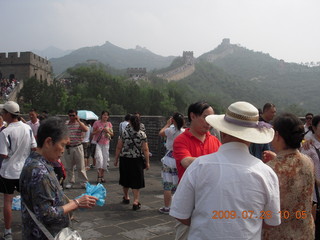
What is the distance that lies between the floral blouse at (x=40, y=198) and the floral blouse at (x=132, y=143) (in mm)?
3854

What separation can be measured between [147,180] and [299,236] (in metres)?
6.23

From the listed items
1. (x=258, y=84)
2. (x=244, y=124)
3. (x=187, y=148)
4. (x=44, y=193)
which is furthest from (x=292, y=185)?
(x=258, y=84)

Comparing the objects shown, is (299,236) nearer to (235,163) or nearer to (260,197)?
(260,197)

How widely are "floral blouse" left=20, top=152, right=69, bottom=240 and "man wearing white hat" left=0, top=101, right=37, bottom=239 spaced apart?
7.21 ft

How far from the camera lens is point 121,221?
5359 millimetres

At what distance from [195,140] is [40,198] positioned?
5.41 feet

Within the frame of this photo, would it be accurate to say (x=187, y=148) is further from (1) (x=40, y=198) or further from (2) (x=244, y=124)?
(1) (x=40, y=198)

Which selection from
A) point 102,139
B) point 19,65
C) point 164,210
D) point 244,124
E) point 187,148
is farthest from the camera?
point 19,65

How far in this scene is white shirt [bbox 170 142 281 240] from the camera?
199 centimetres

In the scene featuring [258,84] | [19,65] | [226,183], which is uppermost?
[258,84]

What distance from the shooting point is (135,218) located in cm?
553

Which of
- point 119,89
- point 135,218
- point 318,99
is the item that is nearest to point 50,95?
point 119,89

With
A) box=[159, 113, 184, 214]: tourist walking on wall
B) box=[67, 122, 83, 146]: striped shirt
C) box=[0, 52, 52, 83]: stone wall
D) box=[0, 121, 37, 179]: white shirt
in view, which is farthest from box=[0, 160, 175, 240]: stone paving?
box=[0, 52, 52, 83]: stone wall
